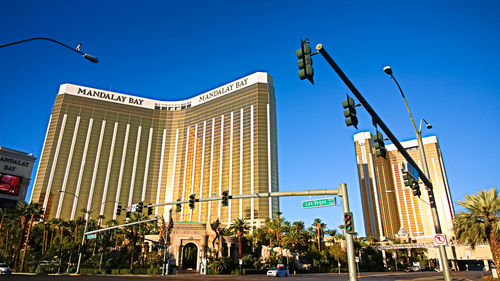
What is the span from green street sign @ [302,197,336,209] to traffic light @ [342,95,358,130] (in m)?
6.39

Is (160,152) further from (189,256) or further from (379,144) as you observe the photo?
(379,144)

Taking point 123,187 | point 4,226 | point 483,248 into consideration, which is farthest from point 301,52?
point 123,187

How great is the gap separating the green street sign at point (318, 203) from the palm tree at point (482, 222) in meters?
14.5

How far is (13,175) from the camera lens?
47.9m

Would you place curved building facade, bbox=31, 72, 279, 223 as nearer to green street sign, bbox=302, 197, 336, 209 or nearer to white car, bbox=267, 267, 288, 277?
white car, bbox=267, 267, 288, 277

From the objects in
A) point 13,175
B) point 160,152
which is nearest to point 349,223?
point 13,175

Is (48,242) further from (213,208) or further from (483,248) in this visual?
(483,248)

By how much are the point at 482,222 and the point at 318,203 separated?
1547cm

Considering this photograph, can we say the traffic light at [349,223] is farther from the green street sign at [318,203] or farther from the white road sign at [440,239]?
the white road sign at [440,239]

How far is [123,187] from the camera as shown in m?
159

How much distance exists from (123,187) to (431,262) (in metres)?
138

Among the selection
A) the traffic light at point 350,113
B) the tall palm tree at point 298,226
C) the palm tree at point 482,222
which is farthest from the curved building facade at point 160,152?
the traffic light at point 350,113

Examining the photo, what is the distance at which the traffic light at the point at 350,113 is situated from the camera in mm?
10781

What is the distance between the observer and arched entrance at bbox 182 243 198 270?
68.4 meters
